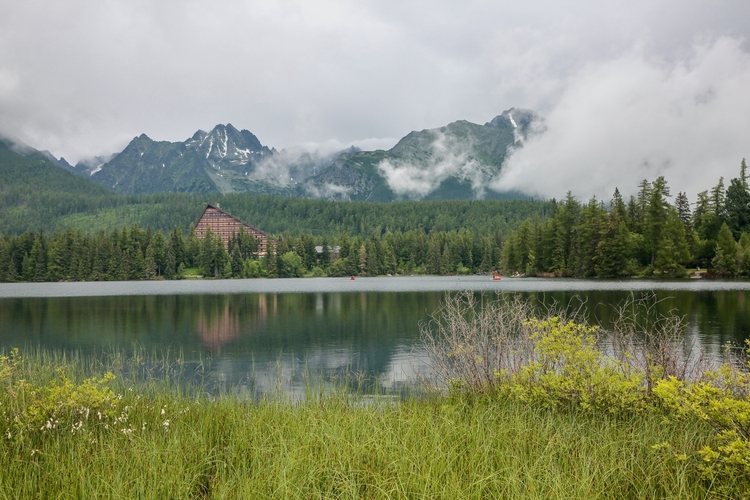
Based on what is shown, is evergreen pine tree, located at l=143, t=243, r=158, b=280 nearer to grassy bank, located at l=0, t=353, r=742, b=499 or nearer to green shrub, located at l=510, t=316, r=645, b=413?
grassy bank, located at l=0, t=353, r=742, b=499

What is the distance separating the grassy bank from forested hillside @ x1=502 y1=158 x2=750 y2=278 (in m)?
82.3

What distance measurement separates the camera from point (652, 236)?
8444 cm

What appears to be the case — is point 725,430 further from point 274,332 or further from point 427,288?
point 427,288

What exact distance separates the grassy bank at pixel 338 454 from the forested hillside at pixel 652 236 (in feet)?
270

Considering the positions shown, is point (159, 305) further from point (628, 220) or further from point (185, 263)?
point (185, 263)

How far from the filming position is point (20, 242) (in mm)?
121812

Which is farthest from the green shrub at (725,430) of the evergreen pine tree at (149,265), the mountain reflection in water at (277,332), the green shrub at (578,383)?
the evergreen pine tree at (149,265)

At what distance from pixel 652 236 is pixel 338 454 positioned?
90682 millimetres

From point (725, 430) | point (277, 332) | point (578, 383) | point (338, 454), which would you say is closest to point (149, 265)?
point (277, 332)

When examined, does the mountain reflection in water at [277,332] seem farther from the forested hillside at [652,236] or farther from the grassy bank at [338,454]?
the forested hillside at [652,236]

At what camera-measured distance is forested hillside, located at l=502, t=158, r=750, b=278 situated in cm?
7938

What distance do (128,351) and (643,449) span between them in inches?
913

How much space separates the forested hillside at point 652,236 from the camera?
79.4m

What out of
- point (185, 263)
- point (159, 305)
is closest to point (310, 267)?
point (185, 263)
